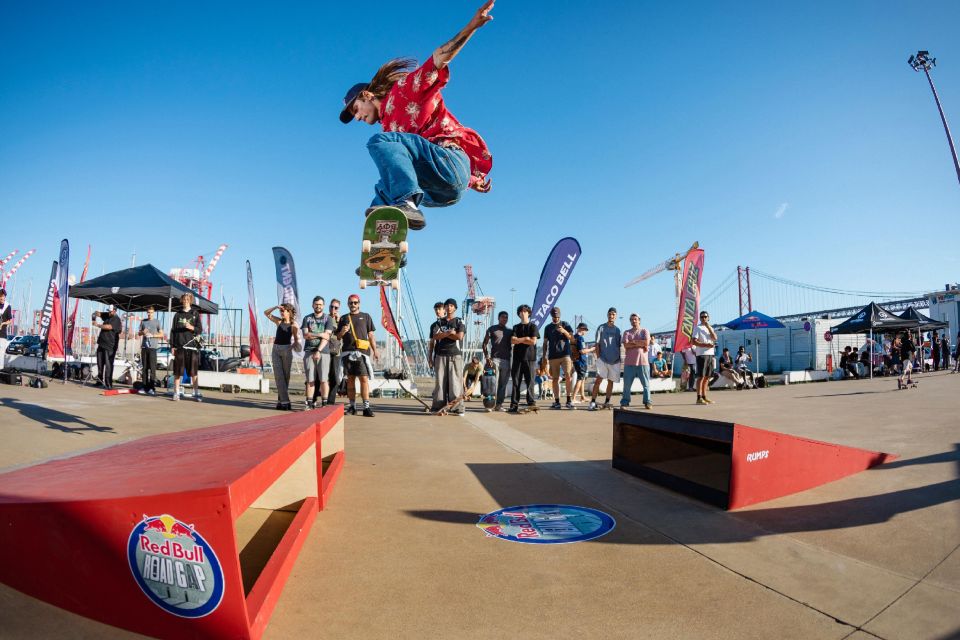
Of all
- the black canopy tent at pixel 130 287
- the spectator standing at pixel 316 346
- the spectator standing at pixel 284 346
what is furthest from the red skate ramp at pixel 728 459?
the black canopy tent at pixel 130 287

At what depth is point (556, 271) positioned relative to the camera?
12.0m

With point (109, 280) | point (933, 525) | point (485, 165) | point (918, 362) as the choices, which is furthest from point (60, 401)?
point (918, 362)

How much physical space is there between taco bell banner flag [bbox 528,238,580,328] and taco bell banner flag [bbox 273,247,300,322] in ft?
24.4

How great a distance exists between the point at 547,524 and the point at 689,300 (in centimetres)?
1044

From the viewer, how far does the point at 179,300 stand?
12.6m

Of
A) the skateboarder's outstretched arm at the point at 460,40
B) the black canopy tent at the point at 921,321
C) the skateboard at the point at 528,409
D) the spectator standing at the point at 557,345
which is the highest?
the skateboarder's outstretched arm at the point at 460,40

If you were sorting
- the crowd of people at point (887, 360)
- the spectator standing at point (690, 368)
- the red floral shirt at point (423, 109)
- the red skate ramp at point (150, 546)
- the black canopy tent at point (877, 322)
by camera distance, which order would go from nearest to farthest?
the red skate ramp at point (150, 546) → the spectator standing at point (690, 368) → the red floral shirt at point (423, 109) → the black canopy tent at point (877, 322) → the crowd of people at point (887, 360)

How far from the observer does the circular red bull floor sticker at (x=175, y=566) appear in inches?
55.4

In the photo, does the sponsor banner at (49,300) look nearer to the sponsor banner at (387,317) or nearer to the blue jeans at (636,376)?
the sponsor banner at (387,317)

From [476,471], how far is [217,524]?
2868mm

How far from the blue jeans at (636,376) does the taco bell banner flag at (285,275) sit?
1002 cm

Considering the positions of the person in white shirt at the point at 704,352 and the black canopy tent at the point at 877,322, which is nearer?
the person in white shirt at the point at 704,352

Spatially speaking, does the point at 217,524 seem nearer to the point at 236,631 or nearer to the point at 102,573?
the point at 236,631

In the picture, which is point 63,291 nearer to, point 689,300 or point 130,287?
point 130,287
